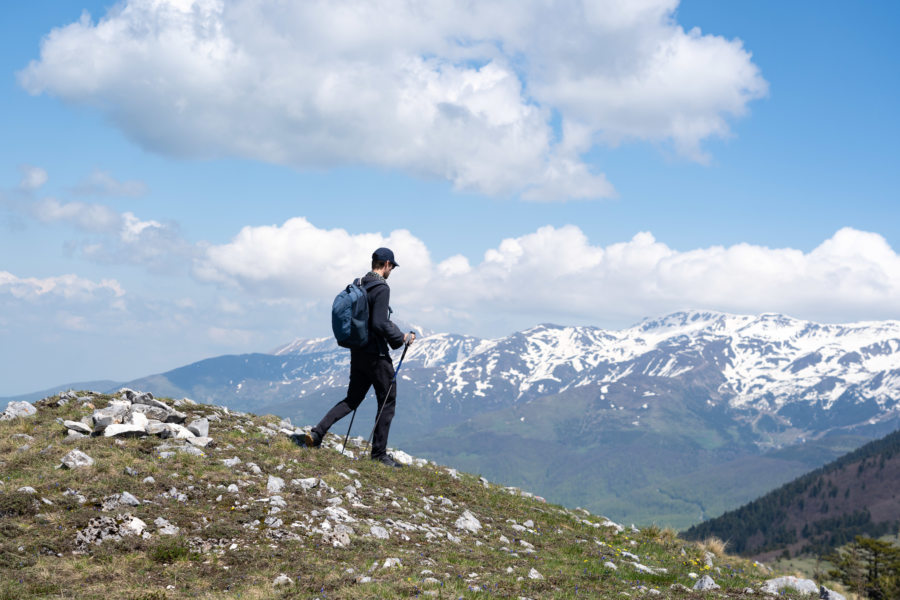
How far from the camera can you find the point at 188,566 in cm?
890

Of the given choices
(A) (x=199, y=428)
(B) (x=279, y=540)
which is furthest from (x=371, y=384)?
(B) (x=279, y=540)

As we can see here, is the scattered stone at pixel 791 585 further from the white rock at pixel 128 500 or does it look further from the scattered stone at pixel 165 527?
the white rock at pixel 128 500

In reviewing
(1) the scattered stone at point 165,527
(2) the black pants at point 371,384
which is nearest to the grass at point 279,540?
(1) the scattered stone at point 165,527

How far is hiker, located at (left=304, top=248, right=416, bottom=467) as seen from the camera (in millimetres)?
14891

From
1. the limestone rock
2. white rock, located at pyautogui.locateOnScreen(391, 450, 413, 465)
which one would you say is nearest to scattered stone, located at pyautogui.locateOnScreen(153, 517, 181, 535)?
the limestone rock

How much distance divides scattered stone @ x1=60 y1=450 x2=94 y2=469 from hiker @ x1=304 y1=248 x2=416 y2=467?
5211 mm

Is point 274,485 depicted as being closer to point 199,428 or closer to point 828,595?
point 199,428

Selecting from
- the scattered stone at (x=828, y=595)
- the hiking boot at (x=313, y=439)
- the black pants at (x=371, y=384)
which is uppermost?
the black pants at (x=371, y=384)

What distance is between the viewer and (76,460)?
1162 cm

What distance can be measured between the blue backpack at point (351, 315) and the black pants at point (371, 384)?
0.74 metres

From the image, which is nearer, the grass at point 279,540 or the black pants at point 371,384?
the grass at point 279,540

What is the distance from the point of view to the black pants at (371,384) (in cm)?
1541

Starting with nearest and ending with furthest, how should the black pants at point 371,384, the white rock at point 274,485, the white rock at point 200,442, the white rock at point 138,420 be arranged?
the white rock at point 274,485, the white rock at point 200,442, the white rock at point 138,420, the black pants at point 371,384

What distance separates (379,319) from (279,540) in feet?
19.7
